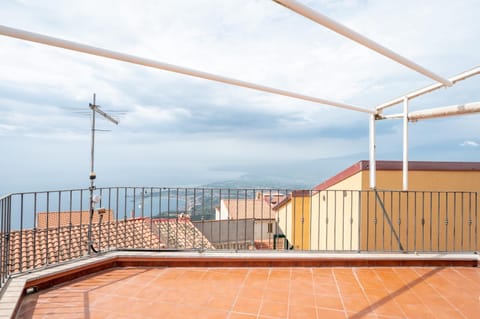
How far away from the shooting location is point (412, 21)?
113 inches

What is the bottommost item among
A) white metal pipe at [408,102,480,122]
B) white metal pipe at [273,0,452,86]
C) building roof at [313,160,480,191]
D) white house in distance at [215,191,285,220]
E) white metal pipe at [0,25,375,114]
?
white house in distance at [215,191,285,220]

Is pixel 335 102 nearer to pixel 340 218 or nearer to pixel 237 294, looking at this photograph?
pixel 340 218

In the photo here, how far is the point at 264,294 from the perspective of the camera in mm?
2420

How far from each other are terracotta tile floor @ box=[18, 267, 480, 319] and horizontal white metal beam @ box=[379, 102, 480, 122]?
1.84 m

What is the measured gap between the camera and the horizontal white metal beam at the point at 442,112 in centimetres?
285

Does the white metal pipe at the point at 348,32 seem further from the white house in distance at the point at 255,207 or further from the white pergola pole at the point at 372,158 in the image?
the white house in distance at the point at 255,207

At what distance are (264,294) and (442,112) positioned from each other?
9.88 feet

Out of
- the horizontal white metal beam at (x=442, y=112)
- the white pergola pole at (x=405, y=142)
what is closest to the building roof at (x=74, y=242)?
the white pergola pole at (x=405, y=142)

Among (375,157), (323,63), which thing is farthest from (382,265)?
(323,63)

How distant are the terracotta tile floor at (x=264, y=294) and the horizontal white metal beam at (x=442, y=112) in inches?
72.4

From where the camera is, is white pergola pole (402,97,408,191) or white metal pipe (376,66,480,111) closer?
white metal pipe (376,66,480,111)

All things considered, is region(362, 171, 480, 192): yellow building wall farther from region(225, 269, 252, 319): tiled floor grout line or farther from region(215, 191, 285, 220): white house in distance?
region(225, 269, 252, 319): tiled floor grout line

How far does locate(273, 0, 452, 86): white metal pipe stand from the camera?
5.05ft

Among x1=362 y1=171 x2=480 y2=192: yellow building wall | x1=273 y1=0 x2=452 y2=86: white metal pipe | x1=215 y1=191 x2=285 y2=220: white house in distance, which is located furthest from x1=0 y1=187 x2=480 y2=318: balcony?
x1=273 y1=0 x2=452 y2=86: white metal pipe
